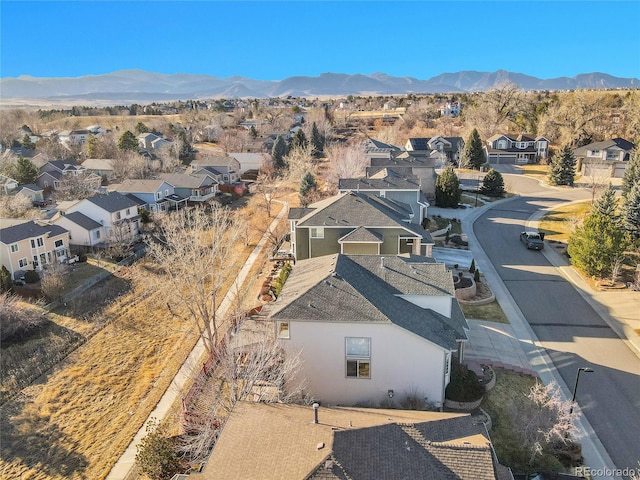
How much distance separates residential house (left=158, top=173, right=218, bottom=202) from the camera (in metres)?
67.1

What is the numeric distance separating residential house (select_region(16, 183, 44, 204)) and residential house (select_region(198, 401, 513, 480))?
6398 cm

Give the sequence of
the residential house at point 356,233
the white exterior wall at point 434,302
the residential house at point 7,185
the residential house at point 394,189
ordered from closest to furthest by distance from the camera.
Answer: the white exterior wall at point 434,302 < the residential house at point 356,233 < the residential house at point 394,189 < the residential house at point 7,185

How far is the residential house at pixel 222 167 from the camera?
254 ft

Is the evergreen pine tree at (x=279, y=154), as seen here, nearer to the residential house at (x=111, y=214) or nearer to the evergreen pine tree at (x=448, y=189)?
the residential house at (x=111, y=214)

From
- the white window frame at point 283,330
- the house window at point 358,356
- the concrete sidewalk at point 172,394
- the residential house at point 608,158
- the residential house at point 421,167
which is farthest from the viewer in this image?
the residential house at point 608,158

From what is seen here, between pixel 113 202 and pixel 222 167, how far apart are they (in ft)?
86.5

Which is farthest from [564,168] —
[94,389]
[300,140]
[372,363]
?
[94,389]

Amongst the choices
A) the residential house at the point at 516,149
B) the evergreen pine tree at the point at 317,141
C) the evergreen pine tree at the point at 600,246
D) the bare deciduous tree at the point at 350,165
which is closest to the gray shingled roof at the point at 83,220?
the bare deciduous tree at the point at 350,165

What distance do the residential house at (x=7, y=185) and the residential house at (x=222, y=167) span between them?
25582 millimetres

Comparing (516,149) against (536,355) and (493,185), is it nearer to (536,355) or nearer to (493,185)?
(493,185)

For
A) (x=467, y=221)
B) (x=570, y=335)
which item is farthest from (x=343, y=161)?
(x=570, y=335)

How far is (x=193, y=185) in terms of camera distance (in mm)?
66875

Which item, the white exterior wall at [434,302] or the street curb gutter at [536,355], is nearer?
the street curb gutter at [536,355]

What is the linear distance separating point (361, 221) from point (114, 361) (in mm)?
19081
